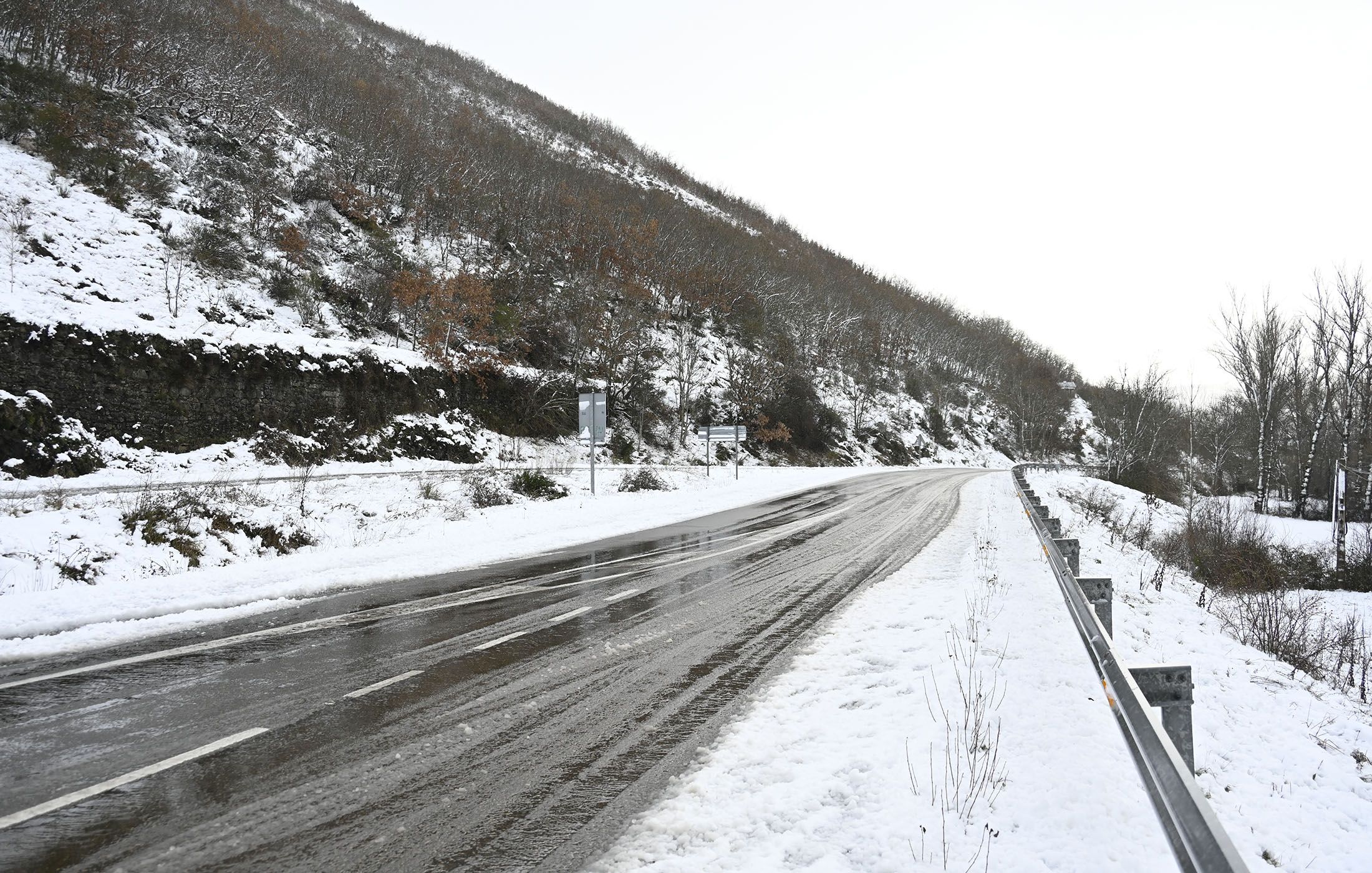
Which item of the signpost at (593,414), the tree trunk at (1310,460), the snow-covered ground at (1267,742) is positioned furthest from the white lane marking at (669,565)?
the tree trunk at (1310,460)

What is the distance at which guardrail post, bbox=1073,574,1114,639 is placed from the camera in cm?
620

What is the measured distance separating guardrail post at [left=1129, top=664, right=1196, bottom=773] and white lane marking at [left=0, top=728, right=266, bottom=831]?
16.9 feet

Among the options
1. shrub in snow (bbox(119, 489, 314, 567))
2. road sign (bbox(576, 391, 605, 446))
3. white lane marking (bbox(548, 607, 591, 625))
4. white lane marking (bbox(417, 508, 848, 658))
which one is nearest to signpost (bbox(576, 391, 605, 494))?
road sign (bbox(576, 391, 605, 446))

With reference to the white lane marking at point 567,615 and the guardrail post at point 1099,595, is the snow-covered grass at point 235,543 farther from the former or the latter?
the guardrail post at point 1099,595

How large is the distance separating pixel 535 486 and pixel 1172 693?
62.3 feet

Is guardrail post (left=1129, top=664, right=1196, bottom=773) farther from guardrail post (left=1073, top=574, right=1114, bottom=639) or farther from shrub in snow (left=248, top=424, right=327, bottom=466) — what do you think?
shrub in snow (left=248, top=424, right=327, bottom=466)

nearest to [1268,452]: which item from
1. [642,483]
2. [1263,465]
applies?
[1263,465]

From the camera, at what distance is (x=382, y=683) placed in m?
5.11

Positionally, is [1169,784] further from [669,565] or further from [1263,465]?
[1263,465]

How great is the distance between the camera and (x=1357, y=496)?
30938 millimetres

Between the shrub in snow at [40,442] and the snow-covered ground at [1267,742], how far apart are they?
20768mm

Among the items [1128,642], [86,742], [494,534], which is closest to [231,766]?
[86,742]

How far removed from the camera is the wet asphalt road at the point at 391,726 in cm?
304

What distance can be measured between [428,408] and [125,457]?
11.2 meters
